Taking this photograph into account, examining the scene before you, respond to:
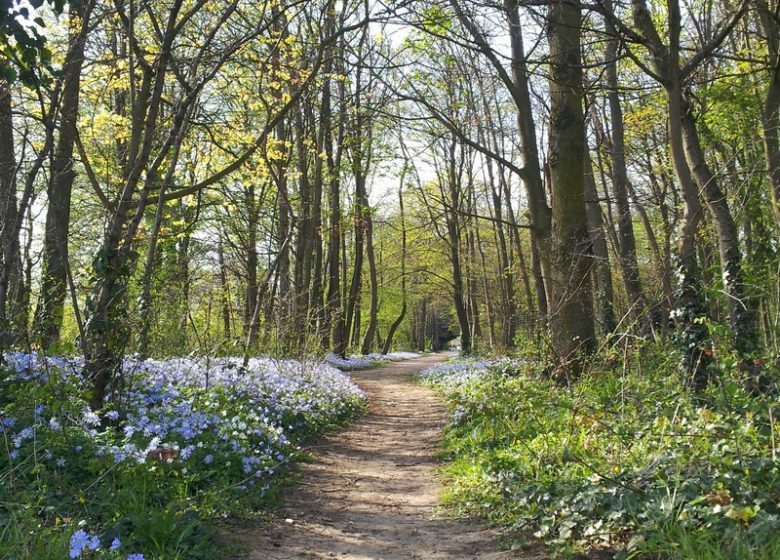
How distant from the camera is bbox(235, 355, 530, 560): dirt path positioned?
4285 millimetres

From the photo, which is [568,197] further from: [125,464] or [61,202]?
[61,202]

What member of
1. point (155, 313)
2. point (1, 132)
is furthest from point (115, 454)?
point (1, 132)

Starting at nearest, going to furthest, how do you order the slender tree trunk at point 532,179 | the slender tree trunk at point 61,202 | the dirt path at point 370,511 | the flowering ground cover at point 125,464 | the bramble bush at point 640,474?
the bramble bush at point 640,474 → the flowering ground cover at point 125,464 → the dirt path at point 370,511 → the slender tree trunk at point 61,202 → the slender tree trunk at point 532,179

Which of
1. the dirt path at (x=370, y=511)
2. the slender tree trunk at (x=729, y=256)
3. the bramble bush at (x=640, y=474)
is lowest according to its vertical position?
the dirt path at (x=370, y=511)

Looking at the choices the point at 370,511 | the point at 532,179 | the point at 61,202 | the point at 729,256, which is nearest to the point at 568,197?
the point at 532,179

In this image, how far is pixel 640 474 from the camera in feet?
12.3

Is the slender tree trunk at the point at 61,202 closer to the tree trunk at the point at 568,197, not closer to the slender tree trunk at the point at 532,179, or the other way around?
the tree trunk at the point at 568,197

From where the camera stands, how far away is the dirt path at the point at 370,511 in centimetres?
429

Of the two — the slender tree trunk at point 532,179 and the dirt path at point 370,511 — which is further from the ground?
the slender tree trunk at point 532,179

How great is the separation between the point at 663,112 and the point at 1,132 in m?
15.4

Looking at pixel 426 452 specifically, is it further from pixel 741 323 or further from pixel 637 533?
pixel 637 533

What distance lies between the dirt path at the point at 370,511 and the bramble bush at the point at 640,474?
13.5 inches

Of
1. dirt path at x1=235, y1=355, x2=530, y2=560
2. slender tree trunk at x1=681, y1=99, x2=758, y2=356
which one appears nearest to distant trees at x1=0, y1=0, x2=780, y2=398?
slender tree trunk at x1=681, y1=99, x2=758, y2=356

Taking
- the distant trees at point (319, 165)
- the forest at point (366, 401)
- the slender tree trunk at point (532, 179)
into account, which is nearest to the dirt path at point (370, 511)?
the forest at point (366, 401)
